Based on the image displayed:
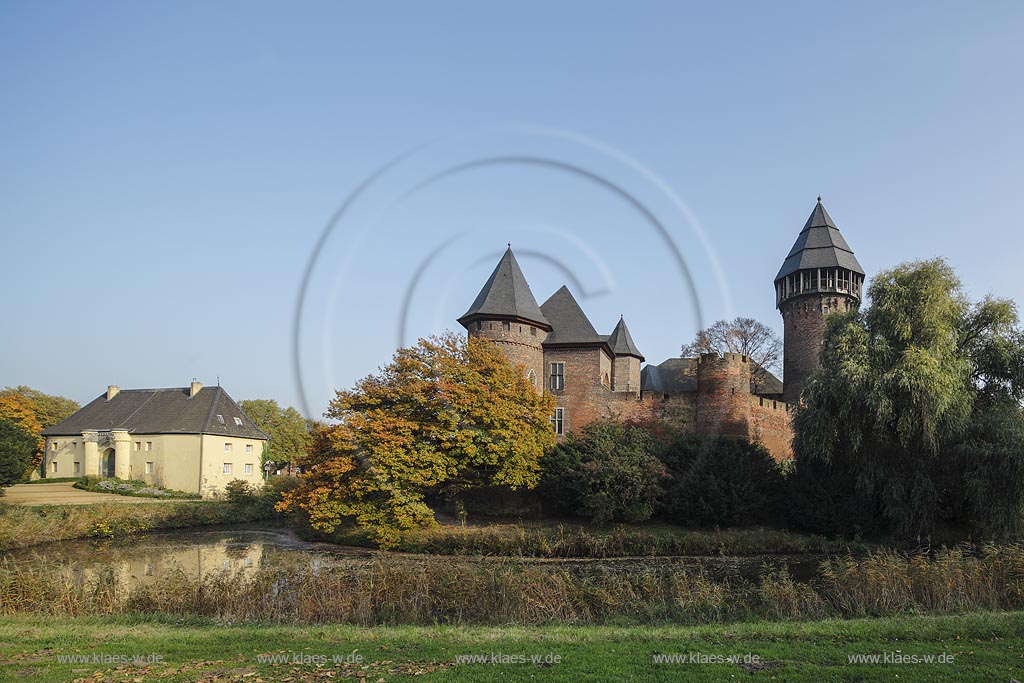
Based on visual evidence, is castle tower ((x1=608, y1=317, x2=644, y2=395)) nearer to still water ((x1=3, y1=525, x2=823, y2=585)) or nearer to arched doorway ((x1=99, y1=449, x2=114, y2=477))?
still water ((x1=3, y1=525, x2=823, y2=585))

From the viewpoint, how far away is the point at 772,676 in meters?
7.71

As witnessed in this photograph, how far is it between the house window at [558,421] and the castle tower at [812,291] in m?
13.2

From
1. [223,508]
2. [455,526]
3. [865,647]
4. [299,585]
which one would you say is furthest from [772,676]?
[223,508]

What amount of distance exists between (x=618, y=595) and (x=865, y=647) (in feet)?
16.4

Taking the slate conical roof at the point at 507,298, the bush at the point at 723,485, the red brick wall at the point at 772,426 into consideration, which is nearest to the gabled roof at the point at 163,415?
the slate conical roof at the point at 507,298

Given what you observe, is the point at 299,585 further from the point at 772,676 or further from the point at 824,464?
the point at 824,464

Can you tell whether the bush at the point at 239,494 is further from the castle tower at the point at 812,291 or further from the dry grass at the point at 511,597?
the castle tower at the point at 812,291

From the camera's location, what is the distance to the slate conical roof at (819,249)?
37.5m

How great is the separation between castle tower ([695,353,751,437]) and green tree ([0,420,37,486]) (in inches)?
1293

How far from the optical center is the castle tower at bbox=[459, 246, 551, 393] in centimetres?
3222

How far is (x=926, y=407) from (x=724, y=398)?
1044 cm

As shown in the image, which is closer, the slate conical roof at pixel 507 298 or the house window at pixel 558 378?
the slate conical roof at pixel 507 298

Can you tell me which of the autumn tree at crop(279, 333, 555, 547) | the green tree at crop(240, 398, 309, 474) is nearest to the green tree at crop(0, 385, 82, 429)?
the green tree at crop(240, 398, 309, 474)

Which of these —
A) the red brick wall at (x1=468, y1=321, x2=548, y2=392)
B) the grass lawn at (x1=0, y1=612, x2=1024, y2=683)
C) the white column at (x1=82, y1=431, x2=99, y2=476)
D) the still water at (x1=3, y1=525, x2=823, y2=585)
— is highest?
the red brick wall at (x1=468, y1=321, x2=548, y2=392)
